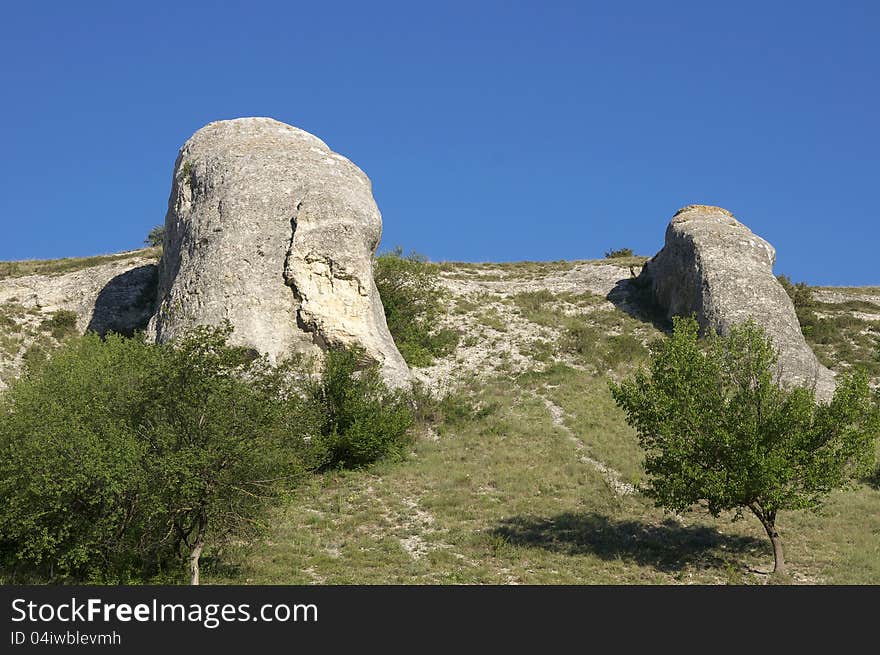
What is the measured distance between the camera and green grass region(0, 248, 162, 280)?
5172 cm

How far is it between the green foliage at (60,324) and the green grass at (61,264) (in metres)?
7.21

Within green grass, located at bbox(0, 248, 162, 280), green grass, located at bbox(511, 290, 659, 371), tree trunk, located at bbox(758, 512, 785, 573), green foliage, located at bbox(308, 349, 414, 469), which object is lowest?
tree trunk, located at bbox(758, 512, 785, 573)

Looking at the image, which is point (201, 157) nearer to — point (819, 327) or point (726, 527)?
point (726, 527)

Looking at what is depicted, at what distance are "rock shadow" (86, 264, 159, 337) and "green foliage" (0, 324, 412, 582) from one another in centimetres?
2069

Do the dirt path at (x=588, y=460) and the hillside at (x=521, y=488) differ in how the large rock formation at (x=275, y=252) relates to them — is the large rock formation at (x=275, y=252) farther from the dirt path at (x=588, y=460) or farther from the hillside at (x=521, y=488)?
the dirt path at (x=588, y=460)

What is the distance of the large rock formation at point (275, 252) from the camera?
35.3 metres

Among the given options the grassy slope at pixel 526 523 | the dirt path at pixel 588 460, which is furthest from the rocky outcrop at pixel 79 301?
the dirt path at pixel 588 460

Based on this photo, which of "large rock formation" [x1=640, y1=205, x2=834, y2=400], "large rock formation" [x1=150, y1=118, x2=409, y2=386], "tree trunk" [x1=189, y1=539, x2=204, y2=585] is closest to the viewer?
"tree trunk" [x1=189, y1=539, x2=204, y2=585]

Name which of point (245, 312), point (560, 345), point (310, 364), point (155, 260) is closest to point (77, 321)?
point (155, 260)

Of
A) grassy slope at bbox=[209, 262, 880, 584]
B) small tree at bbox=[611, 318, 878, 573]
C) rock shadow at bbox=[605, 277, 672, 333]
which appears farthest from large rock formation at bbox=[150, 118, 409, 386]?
rock shadow at bbox=[605, 277, 672, 333]

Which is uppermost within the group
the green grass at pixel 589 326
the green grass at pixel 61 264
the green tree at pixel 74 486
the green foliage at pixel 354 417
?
the green grass at pixel 61 264

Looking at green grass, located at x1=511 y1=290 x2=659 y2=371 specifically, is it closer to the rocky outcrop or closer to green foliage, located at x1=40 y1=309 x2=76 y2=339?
the rocky outcrop

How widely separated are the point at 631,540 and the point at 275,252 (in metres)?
18.8

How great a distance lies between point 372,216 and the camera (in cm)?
3916
